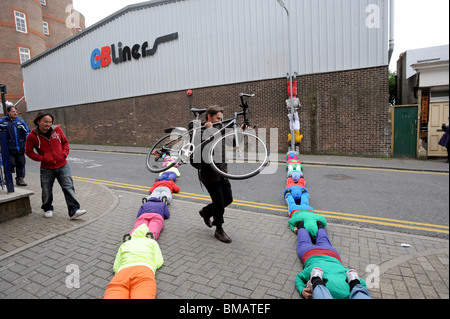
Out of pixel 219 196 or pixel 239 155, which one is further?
pixel 239 155

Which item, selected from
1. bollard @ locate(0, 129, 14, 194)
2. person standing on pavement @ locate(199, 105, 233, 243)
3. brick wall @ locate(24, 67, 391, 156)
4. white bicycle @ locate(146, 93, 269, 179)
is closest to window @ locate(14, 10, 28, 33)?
bollard @ locate(0, 129, 14, 194)

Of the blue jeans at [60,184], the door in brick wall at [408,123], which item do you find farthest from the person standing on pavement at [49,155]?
the door in brick wall at [408,123]

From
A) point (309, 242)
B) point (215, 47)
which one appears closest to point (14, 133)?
point (309, 242)

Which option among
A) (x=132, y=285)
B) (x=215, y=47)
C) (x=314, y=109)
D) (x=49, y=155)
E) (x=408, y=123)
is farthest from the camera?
(x=215, y=47)

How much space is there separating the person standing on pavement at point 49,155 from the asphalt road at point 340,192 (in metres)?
2.32

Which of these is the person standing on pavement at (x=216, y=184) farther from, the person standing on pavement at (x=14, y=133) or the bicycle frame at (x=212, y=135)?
the person standing on pavement at (x=14, y=133)

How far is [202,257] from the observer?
3910 millimetres

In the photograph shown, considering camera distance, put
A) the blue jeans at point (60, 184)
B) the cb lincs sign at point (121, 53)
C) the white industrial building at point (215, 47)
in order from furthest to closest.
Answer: the cb lincs sign at point (121, 53) < the white industrial building at point (215, 47) < the blue jeans at point (60, 184)

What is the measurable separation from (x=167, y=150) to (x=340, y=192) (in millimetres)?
4454

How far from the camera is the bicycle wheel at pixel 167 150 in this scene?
5.96m

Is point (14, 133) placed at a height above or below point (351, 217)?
above

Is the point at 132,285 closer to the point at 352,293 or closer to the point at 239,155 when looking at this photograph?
the point at 352,293

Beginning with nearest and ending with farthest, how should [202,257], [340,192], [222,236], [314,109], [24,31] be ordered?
[202,257], [222,236], [340,192], [24,31], [314,109]
